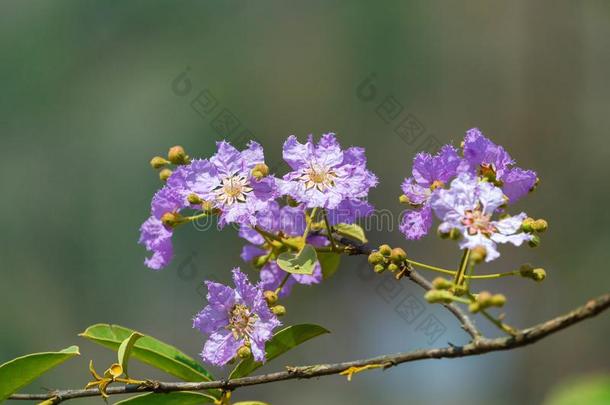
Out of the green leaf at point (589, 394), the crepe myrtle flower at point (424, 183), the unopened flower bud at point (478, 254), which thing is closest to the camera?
the green leaf at point (589, 394)

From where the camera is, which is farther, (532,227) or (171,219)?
(171,219)

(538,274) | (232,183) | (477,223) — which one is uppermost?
(232,183)

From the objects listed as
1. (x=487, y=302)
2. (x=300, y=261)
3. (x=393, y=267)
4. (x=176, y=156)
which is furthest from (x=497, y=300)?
(x=176, y=156)

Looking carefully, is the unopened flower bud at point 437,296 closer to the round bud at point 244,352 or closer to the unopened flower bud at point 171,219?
the round bud at point 244,352

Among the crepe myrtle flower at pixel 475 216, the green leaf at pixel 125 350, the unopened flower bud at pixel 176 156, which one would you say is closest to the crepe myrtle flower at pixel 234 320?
the green leaf at pixel 125 350

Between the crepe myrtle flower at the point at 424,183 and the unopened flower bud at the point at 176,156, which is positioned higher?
the unopened flower bud at the point at 176,156

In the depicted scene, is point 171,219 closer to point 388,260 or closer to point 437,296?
point 388,260

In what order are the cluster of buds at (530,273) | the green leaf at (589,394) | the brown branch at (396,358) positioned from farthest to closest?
1. the cluster of buds at (530,273)
2. the brown branch at (396,358)
3. the green leaf at (589,394)

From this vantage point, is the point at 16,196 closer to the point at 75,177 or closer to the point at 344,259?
the point at 75,177

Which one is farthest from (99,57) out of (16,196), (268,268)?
(268,268)
